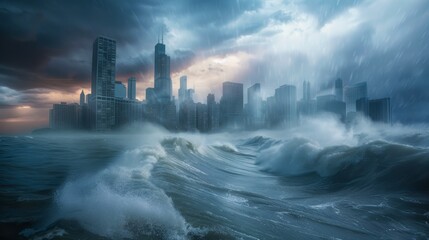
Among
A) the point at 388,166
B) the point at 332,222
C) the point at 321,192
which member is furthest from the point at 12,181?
the point at 388,166

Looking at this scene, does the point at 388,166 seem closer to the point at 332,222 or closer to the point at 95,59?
the point at 332,222

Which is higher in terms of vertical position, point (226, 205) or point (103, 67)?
point (103, 67)

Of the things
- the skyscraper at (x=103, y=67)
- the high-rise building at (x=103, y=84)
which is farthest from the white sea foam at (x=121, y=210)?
the skyscraper at (x=103, y=67)

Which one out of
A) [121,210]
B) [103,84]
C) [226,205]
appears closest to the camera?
[121,210]

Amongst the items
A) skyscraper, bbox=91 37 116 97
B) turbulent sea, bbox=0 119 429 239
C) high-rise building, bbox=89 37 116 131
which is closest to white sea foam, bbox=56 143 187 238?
turbulent sea, bbox=0 119 429 239

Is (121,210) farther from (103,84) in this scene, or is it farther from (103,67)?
(103,67)

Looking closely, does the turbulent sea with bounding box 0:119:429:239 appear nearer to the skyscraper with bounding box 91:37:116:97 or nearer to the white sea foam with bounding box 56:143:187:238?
the white sea foam with bounding box 56:143:187:238

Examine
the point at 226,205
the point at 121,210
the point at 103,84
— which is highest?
the point at 103,84

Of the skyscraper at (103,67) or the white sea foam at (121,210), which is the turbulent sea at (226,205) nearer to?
the white sea foam at (121,210)

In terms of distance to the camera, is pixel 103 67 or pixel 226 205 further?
pixel 103 67

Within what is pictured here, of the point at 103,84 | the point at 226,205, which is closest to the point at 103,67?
the point at 103,84

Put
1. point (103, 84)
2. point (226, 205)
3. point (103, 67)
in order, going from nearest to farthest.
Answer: point (226, 205) < point (103, 84) < point (103, 67)
